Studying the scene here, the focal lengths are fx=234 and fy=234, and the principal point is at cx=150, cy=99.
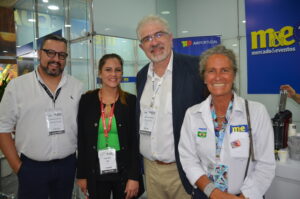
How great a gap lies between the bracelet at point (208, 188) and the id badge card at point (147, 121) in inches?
23.7

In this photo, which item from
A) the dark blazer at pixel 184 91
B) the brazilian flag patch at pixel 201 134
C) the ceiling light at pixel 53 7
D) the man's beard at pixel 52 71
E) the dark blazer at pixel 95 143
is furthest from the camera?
the ceiling light at pixel 53 7

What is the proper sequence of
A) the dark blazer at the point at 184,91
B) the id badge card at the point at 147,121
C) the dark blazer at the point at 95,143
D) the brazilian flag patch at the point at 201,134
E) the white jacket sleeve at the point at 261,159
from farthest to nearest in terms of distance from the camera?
the dark blazer at the point at 95,143 < the id badge card at the point at 147,121 < the dark blazer at the point at 184,91 < the brazilian flag patch at the point at 201,134 < the white jacket sleeve at the point at 261,159

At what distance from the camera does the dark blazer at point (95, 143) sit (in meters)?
1.91

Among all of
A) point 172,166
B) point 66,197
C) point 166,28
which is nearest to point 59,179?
point 66,197

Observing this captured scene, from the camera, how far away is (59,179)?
2051 millimetres

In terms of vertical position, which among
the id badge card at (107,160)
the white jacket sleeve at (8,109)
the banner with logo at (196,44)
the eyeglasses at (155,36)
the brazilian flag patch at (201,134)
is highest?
the banner with logo at (196,44)

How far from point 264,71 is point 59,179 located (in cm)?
434

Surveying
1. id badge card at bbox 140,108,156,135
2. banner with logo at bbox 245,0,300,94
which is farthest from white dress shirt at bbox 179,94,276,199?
banner with logo at bbox 245,0,300,94

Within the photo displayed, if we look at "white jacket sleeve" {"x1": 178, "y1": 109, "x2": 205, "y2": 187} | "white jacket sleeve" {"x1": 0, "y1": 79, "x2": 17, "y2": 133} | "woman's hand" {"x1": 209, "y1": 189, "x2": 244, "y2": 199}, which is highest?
"white jacket sleeve" {"x1": 0, "y1": 79, "x2": 17, "y2": 133}

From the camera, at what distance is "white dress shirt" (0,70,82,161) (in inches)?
76.6

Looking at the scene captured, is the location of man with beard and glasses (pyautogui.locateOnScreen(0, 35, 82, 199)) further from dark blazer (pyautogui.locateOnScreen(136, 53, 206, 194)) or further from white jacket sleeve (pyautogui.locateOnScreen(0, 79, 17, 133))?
dark blazer (pyautogui.locateOnScreen(136, 53, 206, 194))

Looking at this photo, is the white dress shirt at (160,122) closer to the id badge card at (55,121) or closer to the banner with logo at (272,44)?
the id badge card at (55,121)

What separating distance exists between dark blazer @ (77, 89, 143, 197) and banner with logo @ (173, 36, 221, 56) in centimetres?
343

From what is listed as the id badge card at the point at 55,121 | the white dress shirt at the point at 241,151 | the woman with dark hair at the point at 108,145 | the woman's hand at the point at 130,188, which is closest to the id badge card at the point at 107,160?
the woman with dark hair at the point at 108,145
